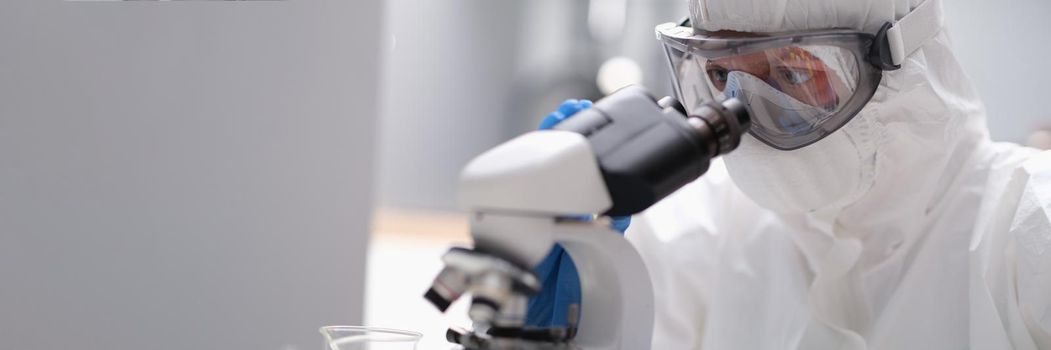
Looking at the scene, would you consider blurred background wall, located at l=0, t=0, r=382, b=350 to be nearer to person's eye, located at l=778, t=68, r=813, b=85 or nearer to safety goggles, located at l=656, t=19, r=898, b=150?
safety goggles, located at l=656, t=19, r=898, b=150

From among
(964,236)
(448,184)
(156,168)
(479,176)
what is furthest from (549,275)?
(448,184)

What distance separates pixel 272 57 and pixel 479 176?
875mm

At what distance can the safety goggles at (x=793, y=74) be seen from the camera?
131cm

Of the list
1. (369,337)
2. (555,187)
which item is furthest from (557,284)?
(555,187)

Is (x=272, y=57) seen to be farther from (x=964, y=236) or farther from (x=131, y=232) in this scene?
(x=964, y=236)

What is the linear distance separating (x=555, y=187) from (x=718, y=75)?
0.70m

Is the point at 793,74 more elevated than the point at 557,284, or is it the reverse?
the point at 793,74

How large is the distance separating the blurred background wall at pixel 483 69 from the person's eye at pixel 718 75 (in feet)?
17.7

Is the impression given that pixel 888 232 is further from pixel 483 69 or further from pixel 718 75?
pixel 483 69

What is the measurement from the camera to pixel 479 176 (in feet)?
2.64

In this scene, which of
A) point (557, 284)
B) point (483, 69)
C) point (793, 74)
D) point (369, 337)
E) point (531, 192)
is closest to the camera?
point (531, 192)

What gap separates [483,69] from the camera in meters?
7.07

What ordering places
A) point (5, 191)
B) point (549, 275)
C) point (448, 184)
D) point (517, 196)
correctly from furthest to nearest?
point (448, 184), point (549, 275), point (5, 191), point (517, 196)

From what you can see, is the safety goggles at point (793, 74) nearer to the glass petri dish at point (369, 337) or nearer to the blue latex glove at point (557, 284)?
the blue latex glove at point (557, 284)
